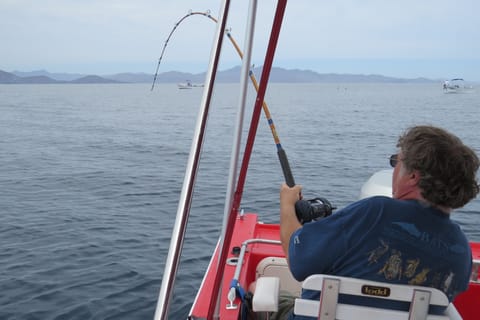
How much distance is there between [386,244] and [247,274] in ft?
5.43

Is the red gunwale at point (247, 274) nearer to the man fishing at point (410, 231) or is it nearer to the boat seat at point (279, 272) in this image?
the boat seat at point (279, 272)

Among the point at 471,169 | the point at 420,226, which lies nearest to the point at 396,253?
the point at 420,226

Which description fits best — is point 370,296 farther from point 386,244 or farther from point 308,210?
point 308,210

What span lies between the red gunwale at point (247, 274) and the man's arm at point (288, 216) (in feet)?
1.54

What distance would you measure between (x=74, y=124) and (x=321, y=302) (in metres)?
23.7

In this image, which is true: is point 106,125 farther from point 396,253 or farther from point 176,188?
point 396,253

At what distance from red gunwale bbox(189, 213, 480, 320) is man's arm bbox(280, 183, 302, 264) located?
18.4 inches

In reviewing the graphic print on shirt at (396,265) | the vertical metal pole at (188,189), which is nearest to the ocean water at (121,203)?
the graphic print on shirt at (396,265)

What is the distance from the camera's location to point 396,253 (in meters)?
1.51

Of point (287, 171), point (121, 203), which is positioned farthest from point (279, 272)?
point (121, 203)

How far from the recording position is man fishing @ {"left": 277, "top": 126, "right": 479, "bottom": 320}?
59.5 inches

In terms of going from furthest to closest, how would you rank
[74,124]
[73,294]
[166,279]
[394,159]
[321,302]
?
[74,124] → [73,294] → [394,159] → [321,302] → [166,279]

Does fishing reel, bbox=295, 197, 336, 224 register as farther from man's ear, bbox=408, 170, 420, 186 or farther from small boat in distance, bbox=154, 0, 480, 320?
man's ear, bbox=408, 170, 420, 186

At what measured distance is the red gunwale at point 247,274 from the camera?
2521 millimetres
